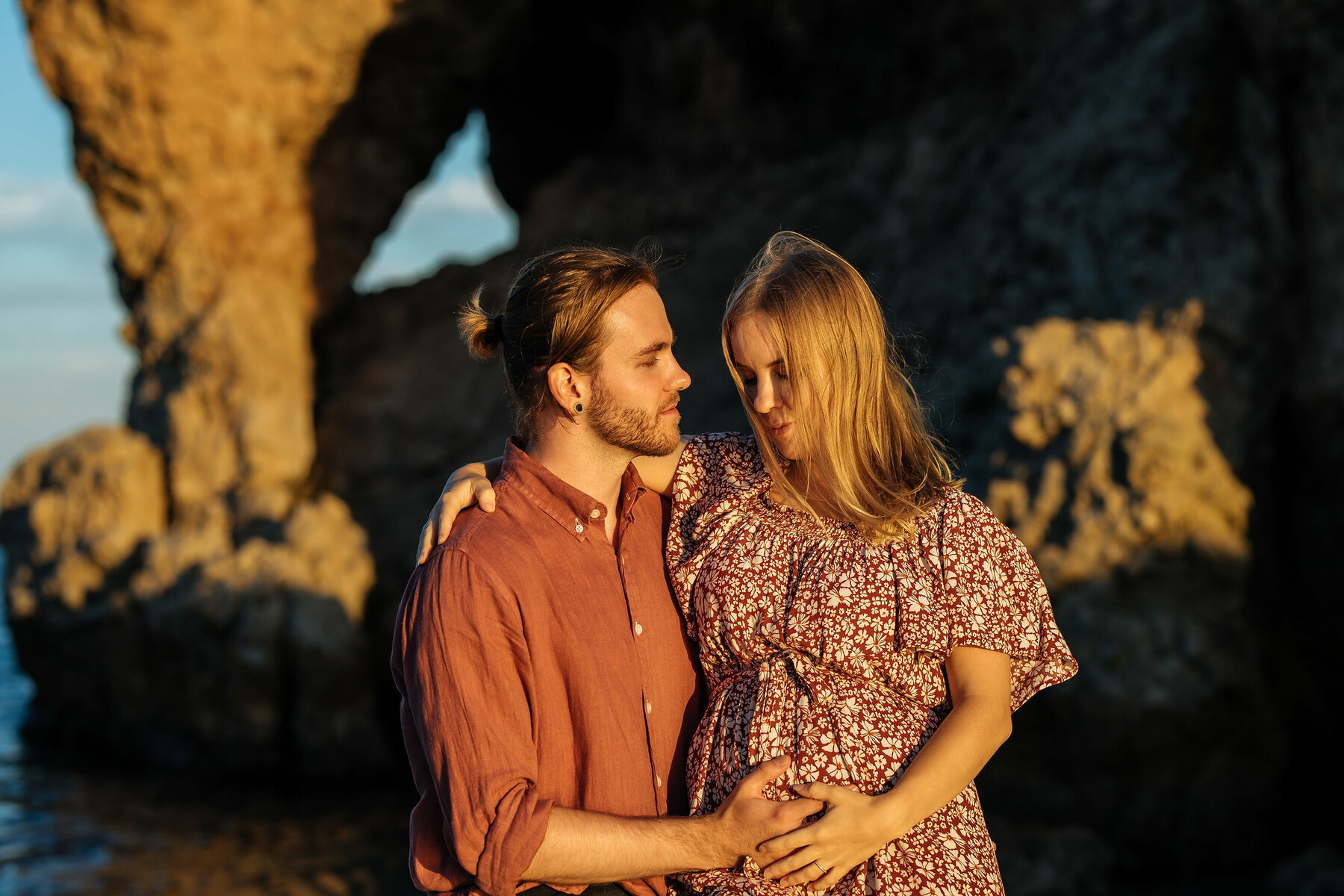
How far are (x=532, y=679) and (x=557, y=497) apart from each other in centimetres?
43

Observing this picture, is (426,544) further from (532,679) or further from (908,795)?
(908,795)

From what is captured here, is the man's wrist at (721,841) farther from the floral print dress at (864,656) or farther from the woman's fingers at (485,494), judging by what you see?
the woman's fingers at (485,494)

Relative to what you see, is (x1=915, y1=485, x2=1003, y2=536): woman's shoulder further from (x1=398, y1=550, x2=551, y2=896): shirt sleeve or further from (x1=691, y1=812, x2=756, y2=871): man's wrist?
(x1=398, y1=550, x2=551, y2=896): shirt sleeve

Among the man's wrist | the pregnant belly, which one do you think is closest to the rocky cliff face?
the pregnant belly

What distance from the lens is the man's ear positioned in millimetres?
2457

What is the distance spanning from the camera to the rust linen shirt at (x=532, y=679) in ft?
6.79

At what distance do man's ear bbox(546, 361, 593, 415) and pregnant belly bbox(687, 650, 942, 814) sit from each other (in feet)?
2.31

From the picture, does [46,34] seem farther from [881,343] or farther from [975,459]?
[881,343]

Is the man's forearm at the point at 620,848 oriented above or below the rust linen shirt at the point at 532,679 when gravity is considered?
below

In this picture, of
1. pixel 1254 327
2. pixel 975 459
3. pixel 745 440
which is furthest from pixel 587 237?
pixel 745 440

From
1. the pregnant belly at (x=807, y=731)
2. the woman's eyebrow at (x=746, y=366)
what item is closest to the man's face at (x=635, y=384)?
the woman's eyebrow at (x=746, y=366)

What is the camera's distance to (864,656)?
225cm

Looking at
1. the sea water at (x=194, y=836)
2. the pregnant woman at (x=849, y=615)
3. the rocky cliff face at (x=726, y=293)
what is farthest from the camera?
the sea water at (x=194, y=836)

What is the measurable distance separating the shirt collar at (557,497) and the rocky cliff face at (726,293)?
1.62 meters
